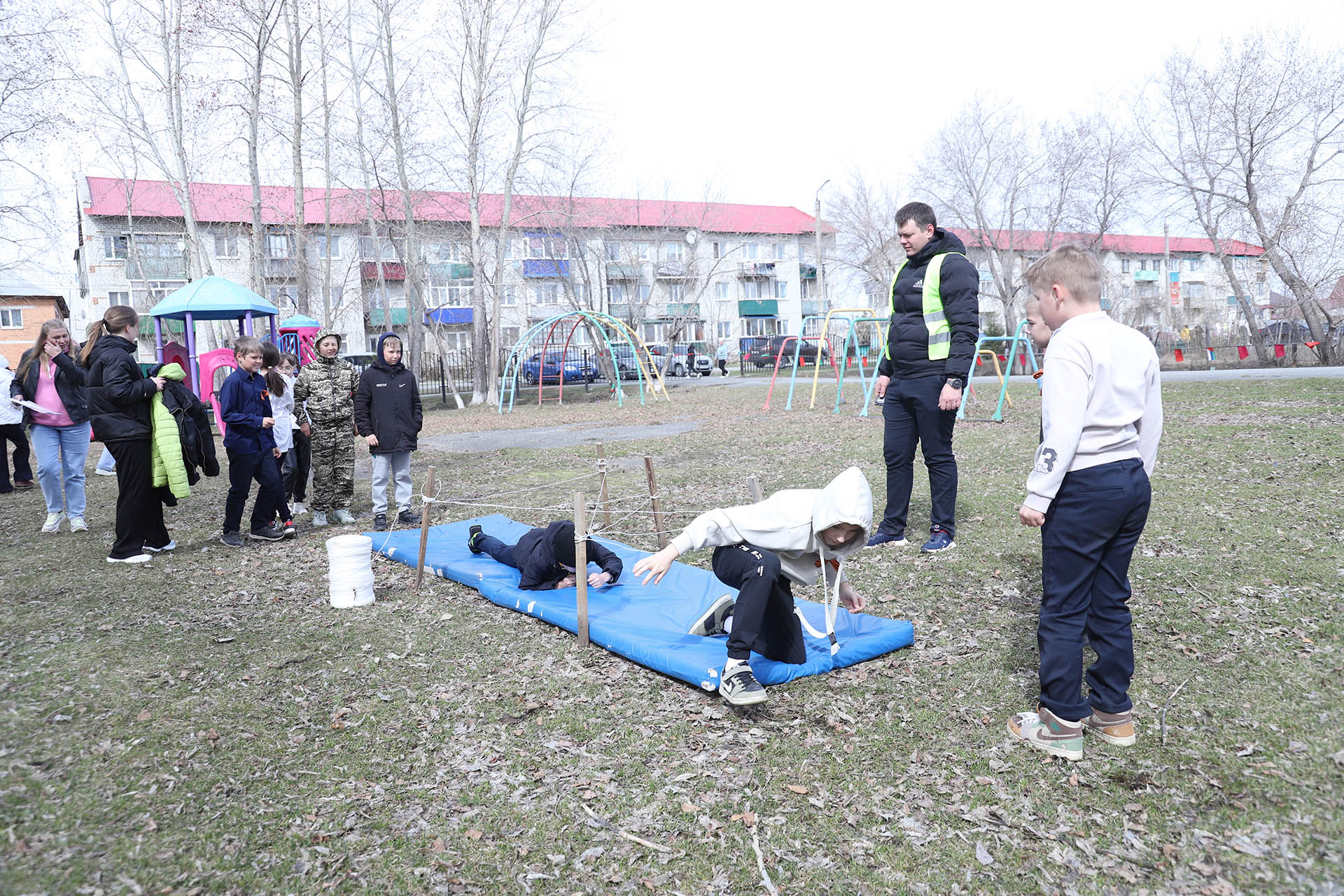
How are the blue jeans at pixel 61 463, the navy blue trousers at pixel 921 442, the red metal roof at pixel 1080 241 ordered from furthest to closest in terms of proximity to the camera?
the red metal roof at pixel 1080 241, the blue jeans at pixel 61 463, the navy blue trousers at pixel 921 442

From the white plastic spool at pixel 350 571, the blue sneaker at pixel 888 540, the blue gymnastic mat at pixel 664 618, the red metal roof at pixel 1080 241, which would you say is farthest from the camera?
the red metal roof at pixel 1080 241

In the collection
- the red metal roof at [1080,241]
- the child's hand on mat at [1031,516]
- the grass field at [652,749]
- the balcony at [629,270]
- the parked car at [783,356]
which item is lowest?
the grass field at [652,749]

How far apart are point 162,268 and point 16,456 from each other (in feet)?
119

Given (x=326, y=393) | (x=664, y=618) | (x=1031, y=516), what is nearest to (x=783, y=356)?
(x=326, y=393)

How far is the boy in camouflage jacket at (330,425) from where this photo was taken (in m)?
8.22

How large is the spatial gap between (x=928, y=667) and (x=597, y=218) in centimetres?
3249

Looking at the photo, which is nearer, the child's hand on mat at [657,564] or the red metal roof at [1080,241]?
the child's hand on mat at [657,564]

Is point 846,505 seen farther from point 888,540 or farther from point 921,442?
point 888,540

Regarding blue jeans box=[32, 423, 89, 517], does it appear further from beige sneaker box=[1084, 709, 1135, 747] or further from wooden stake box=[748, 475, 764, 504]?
beige sneaker box=[1084, 709, 1135, 747]

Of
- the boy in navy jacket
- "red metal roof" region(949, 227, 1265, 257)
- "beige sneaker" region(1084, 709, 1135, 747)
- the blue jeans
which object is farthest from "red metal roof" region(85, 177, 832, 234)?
"beige sneaker" region(1084, 709, 1135, 747)

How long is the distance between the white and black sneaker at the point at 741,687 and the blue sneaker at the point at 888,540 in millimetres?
2693

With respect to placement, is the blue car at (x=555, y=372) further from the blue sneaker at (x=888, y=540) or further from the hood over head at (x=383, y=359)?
the blue sneaker at (x=888, y=540)

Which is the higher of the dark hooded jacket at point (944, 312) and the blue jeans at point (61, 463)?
the dark hooded jacket at point (944, 312)

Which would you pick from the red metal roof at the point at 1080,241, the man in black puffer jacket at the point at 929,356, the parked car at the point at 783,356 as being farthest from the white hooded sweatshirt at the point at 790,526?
the parked car at the point at 783,356
